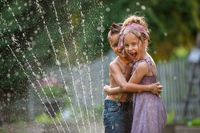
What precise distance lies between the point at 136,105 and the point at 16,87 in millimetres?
4984

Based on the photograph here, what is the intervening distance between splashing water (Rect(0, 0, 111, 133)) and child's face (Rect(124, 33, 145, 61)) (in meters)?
2.99

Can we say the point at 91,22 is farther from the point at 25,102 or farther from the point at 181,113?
the point at 181,113

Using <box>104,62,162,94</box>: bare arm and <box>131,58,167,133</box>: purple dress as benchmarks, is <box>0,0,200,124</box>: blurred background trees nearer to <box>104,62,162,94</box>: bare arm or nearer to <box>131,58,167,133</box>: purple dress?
<box>104,62,162,94</box>: bare arm

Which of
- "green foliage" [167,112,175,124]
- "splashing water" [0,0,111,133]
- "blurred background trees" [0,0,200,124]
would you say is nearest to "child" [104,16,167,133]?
"splashing water" [0,0,111,133]

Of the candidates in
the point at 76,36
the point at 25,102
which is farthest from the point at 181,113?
the point at 25,102

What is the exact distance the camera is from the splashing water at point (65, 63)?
38.5ft

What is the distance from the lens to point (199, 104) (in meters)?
22.2

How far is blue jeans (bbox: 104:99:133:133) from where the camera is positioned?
7758mm

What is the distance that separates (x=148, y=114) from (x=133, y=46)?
59 cm

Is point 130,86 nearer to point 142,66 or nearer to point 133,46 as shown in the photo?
point 142,66

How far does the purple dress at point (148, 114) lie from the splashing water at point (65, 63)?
3.03m

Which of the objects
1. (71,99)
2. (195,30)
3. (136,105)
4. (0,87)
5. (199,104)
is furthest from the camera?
(195,30)

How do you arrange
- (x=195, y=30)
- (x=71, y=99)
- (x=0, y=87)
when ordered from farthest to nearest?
(x=195, y=30) → (x=0, y=87) → (x=71, y=99)

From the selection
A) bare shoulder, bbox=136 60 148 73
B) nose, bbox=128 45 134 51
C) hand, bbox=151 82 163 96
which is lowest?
hand, bbox=151 82 163 96
